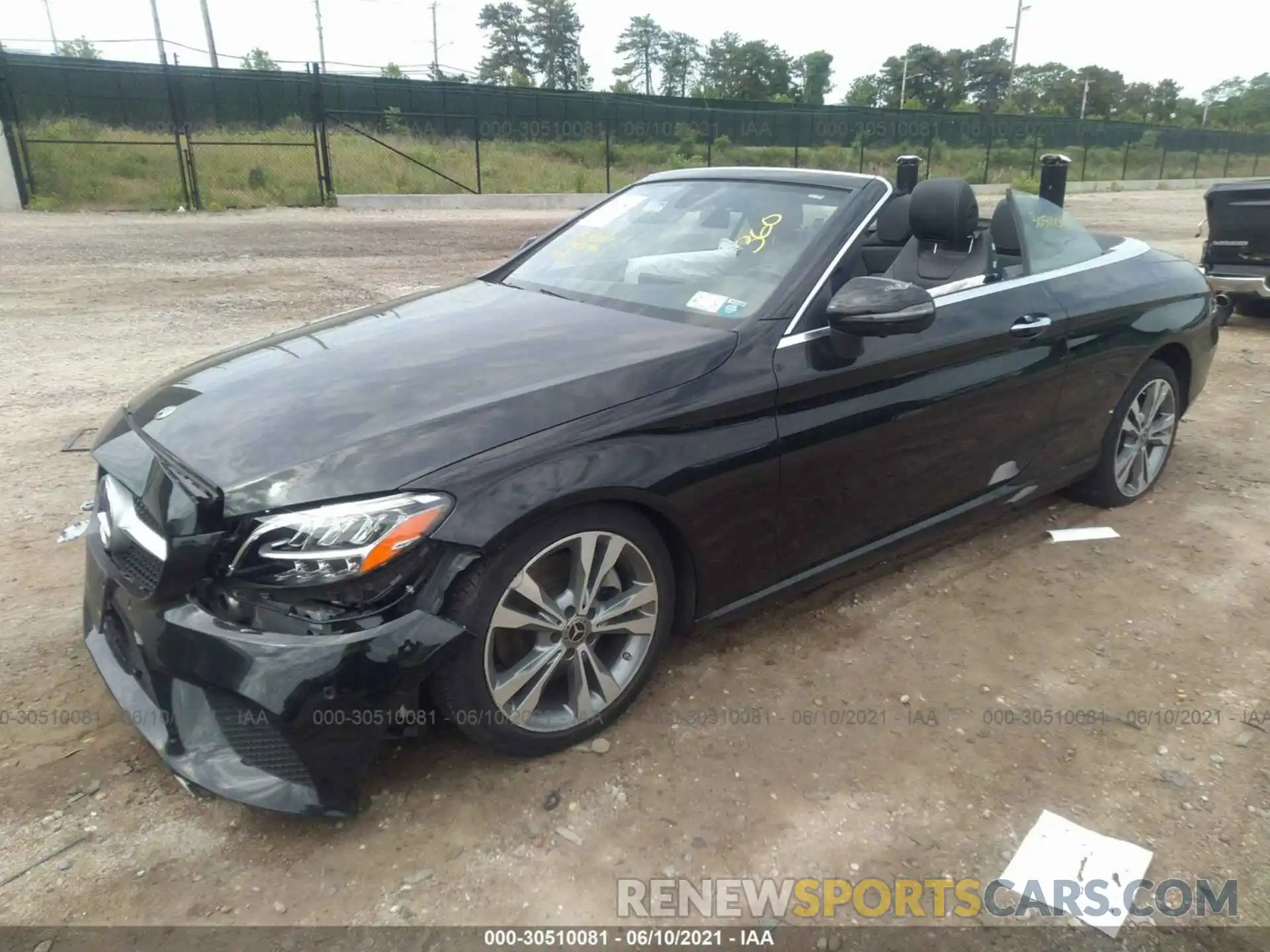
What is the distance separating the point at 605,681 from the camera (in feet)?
8.63

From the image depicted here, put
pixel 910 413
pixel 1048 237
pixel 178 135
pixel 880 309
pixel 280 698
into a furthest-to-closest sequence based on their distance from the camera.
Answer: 1. pixel 178 135
2. pixel 1048 237
3. pixel 910 413
4. pixel 880 309
5. pixel 280 698

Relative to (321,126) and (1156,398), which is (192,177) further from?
(1156,398)

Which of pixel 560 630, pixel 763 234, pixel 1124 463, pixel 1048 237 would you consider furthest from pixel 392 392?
pixel 1124 463

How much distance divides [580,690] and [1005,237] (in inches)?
101

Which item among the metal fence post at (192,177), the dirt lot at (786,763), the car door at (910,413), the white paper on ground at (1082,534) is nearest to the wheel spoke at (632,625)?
the dirt lot at (786,763)

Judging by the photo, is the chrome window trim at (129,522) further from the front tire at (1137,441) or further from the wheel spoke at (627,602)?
the front tire at (1137,441)

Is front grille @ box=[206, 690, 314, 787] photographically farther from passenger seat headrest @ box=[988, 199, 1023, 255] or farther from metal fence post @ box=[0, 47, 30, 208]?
metal fence post @ box=[0, 47, 30, 208]

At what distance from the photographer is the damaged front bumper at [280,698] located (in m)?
2.06

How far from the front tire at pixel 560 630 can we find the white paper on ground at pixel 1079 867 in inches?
43.9

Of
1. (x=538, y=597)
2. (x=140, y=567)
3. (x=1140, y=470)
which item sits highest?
(x=140, y=567)

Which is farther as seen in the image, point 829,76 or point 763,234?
point 829,76

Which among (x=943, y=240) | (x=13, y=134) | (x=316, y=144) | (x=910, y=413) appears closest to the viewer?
(x=910, y=413)

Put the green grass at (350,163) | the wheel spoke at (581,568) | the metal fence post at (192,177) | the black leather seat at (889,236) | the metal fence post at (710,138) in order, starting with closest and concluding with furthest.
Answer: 1. the wheel spoke at (581,568)
2. the black leather seat at (889,236)
3. the metal fence post at (192,177)
4. the green grass at (350,163)
5. the metal fence post at (710,138)

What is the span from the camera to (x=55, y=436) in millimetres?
4992
